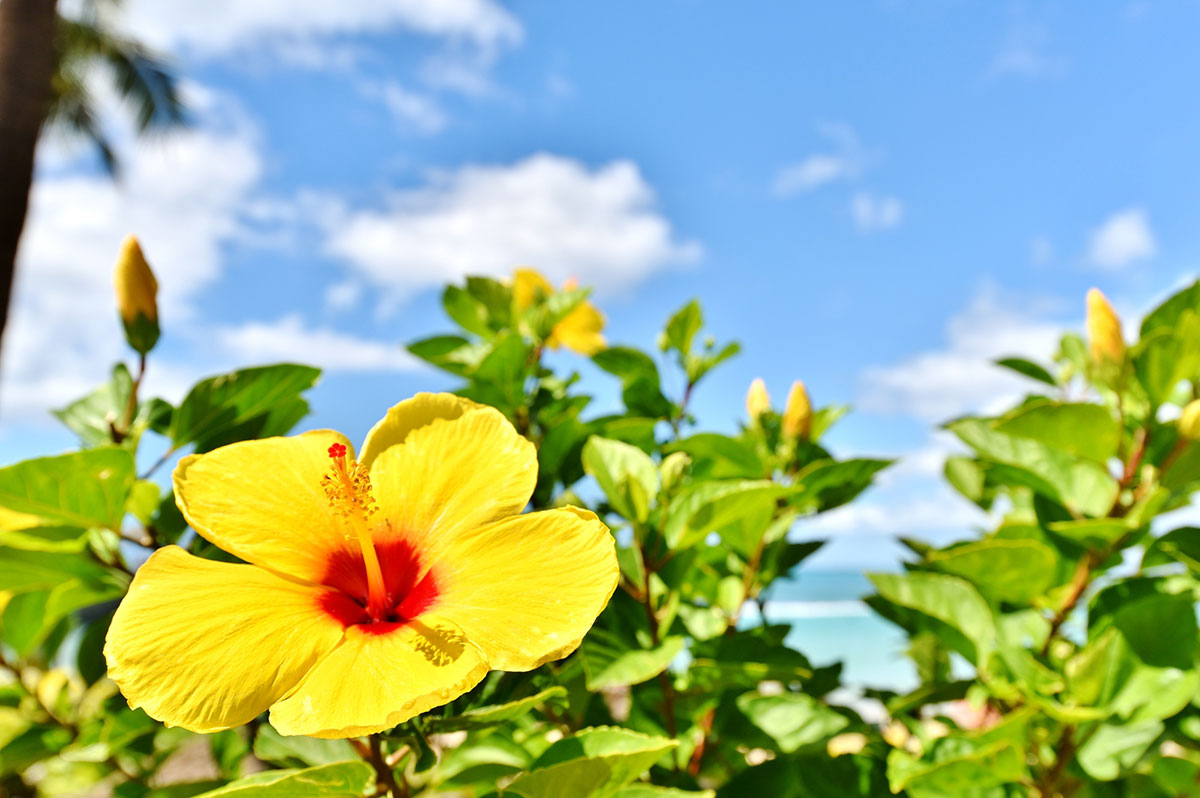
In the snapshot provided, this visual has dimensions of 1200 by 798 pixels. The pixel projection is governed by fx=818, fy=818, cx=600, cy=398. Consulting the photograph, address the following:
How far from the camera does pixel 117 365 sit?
1.54m

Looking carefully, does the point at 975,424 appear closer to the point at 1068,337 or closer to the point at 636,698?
the point at 1068,337

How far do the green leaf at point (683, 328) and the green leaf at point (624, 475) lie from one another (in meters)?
0.79

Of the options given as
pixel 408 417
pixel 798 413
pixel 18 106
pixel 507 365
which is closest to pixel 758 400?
pixel 798 413

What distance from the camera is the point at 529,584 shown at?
0.89 metres

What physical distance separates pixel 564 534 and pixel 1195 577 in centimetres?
134

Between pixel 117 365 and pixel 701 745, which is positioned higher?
pixel 117 365

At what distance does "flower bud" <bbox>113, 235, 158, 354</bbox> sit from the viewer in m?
1.42

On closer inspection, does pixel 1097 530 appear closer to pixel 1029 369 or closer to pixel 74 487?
pixel 1029 369

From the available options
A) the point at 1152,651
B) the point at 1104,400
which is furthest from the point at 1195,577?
the point at 1104,400

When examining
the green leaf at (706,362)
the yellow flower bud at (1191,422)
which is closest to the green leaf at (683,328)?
the green leaf at (706,362)

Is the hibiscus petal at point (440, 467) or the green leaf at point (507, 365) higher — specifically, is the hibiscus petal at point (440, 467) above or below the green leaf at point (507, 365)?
below

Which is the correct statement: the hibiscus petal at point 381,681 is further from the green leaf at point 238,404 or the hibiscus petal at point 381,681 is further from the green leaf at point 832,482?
the green leaf at point 832,482

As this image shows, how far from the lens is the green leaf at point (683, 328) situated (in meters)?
2.15

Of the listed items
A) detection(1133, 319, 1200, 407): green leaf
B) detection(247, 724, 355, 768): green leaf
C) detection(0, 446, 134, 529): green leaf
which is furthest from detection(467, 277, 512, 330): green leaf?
detection(1133, 319, 1200, 407): green leaf
